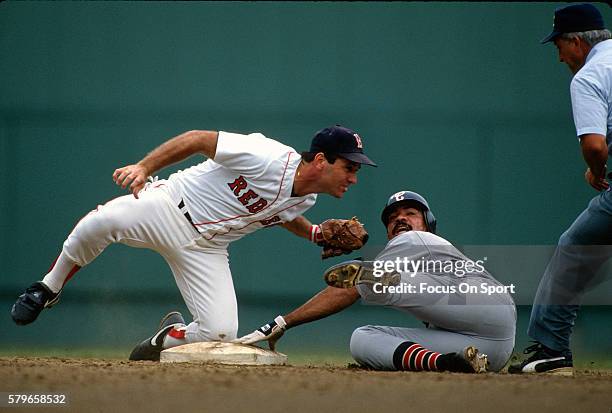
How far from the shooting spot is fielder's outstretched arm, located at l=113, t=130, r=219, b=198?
367 cm

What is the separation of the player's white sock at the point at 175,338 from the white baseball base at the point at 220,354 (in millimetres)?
174

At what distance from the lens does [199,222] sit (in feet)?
13.5

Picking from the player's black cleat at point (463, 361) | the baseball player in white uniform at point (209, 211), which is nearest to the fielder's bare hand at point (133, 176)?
the baseball player in white uniform at point (209, 211)

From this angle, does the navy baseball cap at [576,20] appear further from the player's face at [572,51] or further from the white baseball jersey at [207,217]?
the white baseball jersey at [207,217]

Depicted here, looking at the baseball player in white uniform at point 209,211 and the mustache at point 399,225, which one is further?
the mustache at point 399,225

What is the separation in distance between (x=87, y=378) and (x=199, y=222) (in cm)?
95

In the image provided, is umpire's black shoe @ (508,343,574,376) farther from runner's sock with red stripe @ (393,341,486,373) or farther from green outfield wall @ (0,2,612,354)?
green outfield wall @ (0,2,612,354)

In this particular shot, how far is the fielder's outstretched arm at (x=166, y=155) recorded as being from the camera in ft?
12.0

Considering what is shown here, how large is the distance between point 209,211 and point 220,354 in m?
0.58

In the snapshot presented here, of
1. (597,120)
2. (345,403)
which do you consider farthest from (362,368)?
(597,120)

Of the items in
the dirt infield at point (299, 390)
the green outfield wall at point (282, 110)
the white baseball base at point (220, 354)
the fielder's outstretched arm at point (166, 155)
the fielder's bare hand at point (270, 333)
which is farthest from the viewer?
the green outfield wall at point (282, 110)

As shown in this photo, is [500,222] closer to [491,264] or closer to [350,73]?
[491,264]

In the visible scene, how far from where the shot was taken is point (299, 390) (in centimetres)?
316

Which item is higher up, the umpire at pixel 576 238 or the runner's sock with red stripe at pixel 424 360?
the umpire at pixel 576 238
